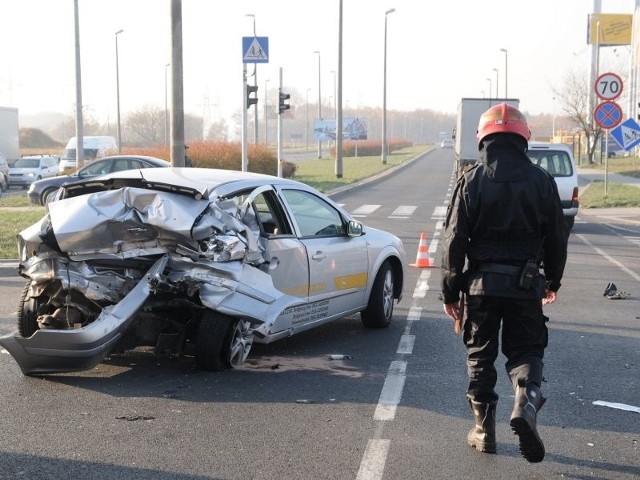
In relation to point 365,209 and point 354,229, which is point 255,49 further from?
point 354,229

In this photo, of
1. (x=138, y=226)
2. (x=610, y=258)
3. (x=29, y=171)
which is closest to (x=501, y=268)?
(x=138, y=226)

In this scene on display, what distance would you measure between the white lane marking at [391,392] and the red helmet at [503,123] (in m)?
1.95

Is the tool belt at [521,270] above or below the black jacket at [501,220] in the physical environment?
below

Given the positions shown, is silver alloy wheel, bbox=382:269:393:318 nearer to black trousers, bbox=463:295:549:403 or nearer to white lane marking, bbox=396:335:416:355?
white lane marking, bbox=396:335:416:355

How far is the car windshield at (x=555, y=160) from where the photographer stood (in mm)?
20188

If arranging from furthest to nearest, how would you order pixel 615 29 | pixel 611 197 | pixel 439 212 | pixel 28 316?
pixel 615 29
pixel 611 197
pixel 439 212
pixel 28 316

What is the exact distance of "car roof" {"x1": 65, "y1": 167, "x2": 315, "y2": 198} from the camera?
6866 mm

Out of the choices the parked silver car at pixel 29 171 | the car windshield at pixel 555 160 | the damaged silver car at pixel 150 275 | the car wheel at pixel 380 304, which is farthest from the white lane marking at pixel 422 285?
the parked silver car at pixel 29 171

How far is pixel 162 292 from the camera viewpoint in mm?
6641

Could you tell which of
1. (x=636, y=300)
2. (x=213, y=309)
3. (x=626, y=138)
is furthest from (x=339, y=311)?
(x=626, y=138)

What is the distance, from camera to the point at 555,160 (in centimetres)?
2062

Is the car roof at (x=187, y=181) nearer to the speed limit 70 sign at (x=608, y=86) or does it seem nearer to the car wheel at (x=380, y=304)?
the car wheel at (x=380, y=304)

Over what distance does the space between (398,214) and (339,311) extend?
53.2ft

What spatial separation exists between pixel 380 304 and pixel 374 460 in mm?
3791
